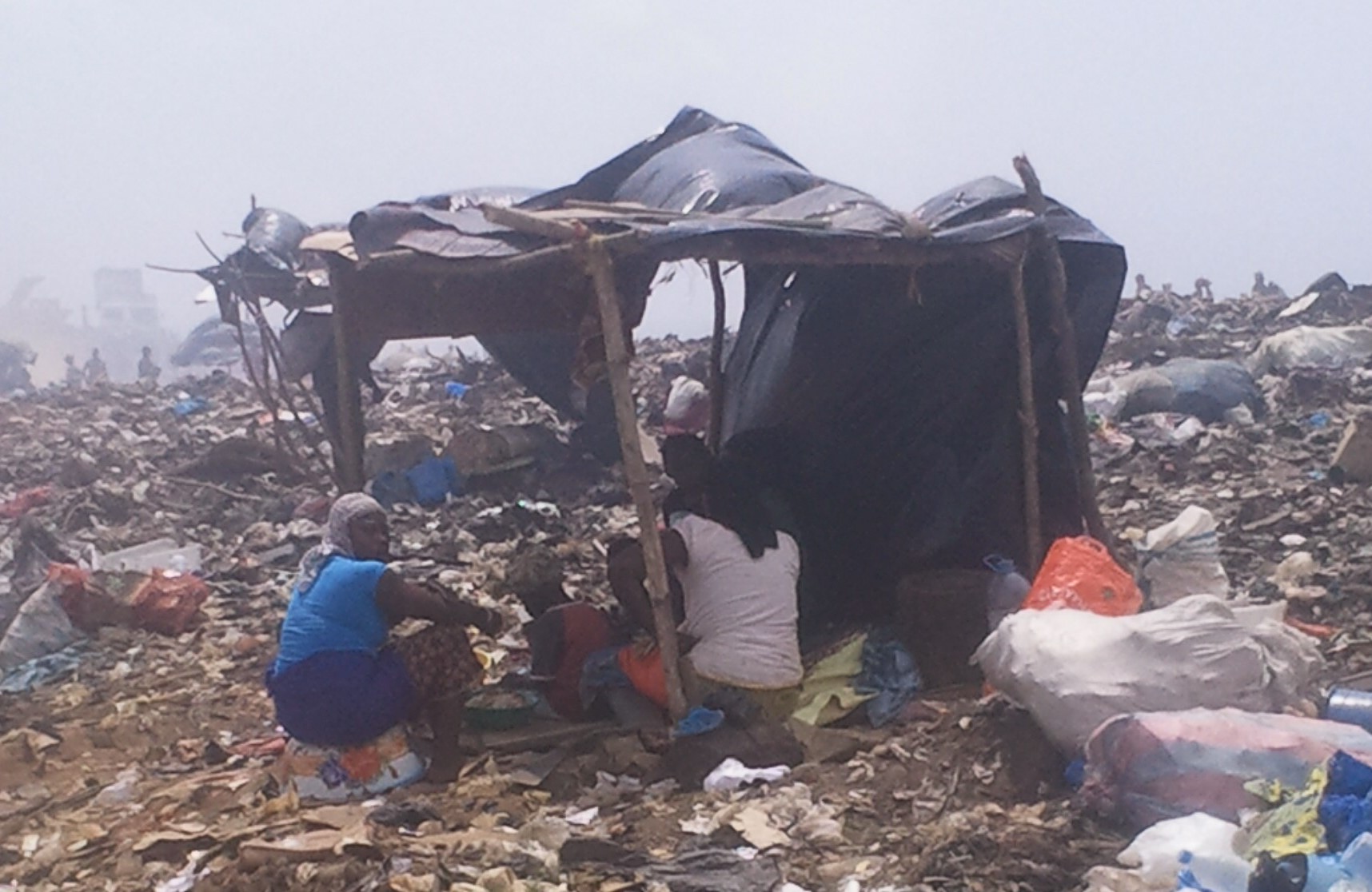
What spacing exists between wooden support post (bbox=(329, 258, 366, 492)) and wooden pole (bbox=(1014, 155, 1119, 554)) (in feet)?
10.5

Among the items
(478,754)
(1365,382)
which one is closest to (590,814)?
(478,754)

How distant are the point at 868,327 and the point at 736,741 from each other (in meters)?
2.50

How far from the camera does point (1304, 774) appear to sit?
325cm

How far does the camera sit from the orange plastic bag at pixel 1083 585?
4543 mm

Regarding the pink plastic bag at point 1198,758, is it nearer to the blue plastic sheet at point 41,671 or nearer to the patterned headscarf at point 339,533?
the patterned headscarf at point 339,533

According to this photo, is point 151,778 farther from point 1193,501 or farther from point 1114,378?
point 1114,378

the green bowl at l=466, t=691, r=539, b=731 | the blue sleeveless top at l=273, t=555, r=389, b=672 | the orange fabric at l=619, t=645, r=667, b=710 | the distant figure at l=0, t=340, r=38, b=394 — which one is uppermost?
the distant figure at l=0, t=340, r=38, b=394

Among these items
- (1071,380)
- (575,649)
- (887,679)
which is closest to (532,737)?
(575,649)

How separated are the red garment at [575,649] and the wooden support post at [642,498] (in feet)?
1.51

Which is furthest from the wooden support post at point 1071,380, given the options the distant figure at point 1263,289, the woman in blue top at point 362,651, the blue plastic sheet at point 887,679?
the distant figure at point 1263,289

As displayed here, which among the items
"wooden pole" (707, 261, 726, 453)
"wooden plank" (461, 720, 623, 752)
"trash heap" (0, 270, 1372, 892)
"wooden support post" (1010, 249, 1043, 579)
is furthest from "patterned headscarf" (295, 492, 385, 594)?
"wooden pole" (707, 261, 726, 453)

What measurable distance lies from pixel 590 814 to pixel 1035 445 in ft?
9.56

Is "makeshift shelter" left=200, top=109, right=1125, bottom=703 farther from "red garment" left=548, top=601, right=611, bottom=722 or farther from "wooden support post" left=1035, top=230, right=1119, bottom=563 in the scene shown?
"red garment" left=548, top=601, right=611, bottom=722

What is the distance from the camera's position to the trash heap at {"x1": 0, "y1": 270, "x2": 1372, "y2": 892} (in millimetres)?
3367
